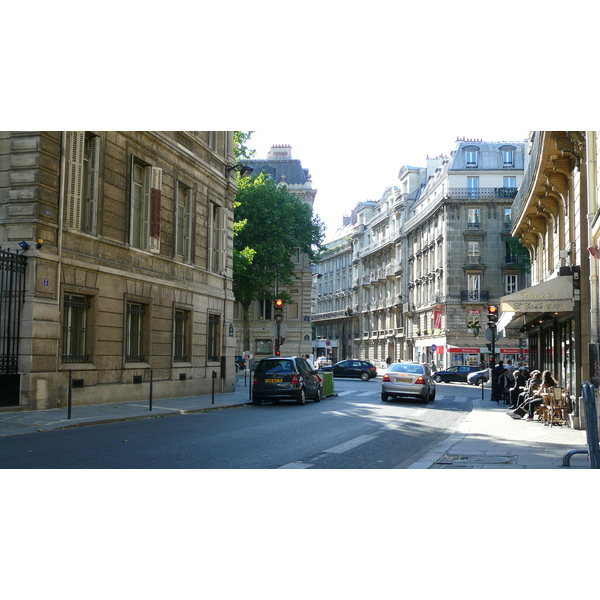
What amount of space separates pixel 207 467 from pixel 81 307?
11.0 meters

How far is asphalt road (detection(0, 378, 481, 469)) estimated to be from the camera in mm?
9805

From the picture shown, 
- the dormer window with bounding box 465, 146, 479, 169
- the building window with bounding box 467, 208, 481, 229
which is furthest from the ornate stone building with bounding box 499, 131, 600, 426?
the dormer window with bounding box 465, 146, 479, 169

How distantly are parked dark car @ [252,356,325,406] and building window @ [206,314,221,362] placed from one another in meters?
4.79

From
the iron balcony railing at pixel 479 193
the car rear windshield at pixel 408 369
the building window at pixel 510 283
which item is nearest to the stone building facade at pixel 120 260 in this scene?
the car rear windshield at pixel 408 369

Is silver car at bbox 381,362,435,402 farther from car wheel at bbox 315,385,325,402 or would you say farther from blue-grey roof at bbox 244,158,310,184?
blue-grey roof at bbox 244,158,310,184

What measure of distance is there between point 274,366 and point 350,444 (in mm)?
10901

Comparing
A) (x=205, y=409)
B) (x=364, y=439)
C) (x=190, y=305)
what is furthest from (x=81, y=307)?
(x=364, y=439)

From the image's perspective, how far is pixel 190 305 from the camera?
25.7 metres

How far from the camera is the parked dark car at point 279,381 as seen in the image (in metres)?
23.0

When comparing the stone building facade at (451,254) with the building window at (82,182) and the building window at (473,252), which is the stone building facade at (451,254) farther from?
the building window at (82,182)

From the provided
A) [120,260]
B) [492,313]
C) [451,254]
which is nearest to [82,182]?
[120,260]

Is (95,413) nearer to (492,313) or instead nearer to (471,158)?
(492,313)

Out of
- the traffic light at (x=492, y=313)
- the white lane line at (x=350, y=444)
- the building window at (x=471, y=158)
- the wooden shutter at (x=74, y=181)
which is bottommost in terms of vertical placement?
the white lane line at (x=350, y=444)

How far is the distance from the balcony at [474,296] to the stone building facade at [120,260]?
3586 cm
